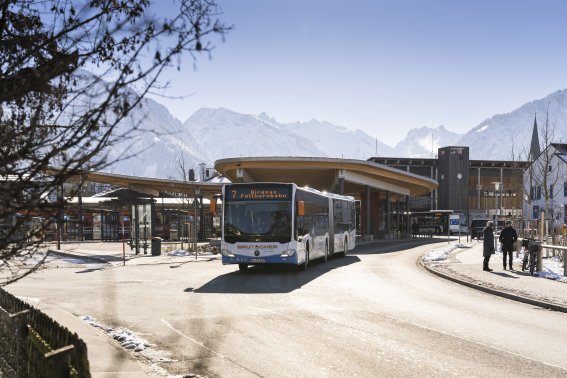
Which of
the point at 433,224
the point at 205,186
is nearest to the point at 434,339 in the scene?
the point at 205,186

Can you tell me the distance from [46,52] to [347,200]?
29.0 meters

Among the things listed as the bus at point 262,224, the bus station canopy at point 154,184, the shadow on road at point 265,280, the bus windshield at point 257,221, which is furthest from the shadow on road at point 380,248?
the bus station canopy at point 154,184

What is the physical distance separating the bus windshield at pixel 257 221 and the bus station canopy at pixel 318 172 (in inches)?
1096

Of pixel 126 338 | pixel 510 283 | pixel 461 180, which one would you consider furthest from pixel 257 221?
pixel 461 180

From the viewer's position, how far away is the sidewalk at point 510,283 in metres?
14.8

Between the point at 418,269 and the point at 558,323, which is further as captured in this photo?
the point at 418,269

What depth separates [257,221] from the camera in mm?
20953

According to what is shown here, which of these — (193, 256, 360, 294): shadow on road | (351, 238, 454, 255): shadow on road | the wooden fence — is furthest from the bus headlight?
(351, 238, 454, 255): shadow on road

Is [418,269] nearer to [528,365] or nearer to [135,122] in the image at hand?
[528,365]

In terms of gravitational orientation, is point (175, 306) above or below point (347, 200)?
below

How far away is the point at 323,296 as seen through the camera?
15.4 m

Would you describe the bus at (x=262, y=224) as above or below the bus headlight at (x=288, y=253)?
above

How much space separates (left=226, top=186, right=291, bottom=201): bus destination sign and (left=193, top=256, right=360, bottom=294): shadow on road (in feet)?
8.27

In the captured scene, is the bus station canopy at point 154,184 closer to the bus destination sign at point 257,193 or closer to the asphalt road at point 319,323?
the bus destination sign at point 257,193
